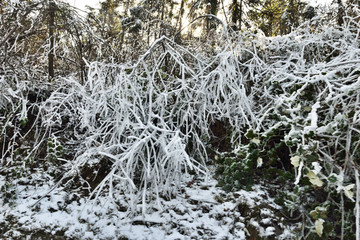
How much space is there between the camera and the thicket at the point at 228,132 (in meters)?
1.97

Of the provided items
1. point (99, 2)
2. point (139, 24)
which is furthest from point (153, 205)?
point (99, 2)

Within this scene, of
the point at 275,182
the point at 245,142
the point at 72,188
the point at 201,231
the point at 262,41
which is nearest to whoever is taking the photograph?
the point at 201,231

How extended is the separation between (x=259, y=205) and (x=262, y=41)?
8.22 feet

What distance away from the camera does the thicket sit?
6.47ft

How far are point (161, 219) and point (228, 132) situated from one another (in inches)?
54.7

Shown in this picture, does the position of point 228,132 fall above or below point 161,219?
above

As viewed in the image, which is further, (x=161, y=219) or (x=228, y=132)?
(x=228, y=132)

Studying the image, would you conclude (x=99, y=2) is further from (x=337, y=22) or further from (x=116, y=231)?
(x=116, y=231)

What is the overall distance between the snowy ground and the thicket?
152 mm

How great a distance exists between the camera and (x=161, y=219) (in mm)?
2473

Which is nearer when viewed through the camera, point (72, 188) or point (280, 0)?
point (72, 188)

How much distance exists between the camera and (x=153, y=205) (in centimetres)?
264

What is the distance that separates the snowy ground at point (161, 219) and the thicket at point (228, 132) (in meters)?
0.15

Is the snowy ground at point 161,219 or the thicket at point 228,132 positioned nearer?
the thicket at point 228,132
